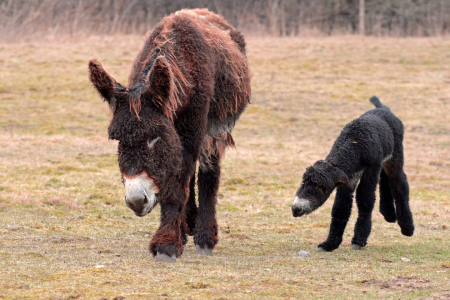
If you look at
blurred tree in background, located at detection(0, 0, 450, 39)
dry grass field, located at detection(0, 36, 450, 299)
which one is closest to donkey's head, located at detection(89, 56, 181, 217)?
dry grass field, located at detection(0, 36, 450, 299)

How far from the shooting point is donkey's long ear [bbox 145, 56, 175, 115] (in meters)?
5.52

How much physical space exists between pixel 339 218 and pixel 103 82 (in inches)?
134

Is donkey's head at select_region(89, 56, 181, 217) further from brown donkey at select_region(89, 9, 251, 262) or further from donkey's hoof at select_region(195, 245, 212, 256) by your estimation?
donkey's hoof at select_region(195, 245, 212, 256)

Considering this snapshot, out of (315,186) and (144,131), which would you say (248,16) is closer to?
(315,186)

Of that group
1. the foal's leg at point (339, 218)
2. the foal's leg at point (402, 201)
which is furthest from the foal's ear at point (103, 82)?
the foal's leg at point (402, 201)

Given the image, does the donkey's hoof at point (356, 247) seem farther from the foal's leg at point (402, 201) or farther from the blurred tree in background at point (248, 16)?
the blurred tree in background at point (248, 16)

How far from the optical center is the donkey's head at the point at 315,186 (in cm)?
707

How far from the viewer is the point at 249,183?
1245cm

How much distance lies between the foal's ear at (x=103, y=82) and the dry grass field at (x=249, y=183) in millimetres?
1548

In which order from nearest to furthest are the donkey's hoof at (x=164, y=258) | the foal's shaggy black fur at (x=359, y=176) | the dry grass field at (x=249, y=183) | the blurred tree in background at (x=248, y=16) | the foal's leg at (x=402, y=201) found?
1. the dry grass field at (x=249, y=183)
2. the donkey's hoof at (x=164, y=258)
3. the foal's shaggy black fur at (x=359, y=176)
4. the foal's leg at (x=402, y=201)
5. the blurred tree in background at (x=248, y=16)

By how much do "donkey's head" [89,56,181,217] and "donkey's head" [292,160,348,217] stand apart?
194 cm

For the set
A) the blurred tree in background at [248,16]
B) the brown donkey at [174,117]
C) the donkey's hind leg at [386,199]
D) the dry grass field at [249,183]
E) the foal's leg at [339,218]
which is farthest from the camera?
the blurred tree in background at [248,16]

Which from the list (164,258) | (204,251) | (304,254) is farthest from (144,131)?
(304,254)

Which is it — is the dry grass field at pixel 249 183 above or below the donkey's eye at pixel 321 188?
below
